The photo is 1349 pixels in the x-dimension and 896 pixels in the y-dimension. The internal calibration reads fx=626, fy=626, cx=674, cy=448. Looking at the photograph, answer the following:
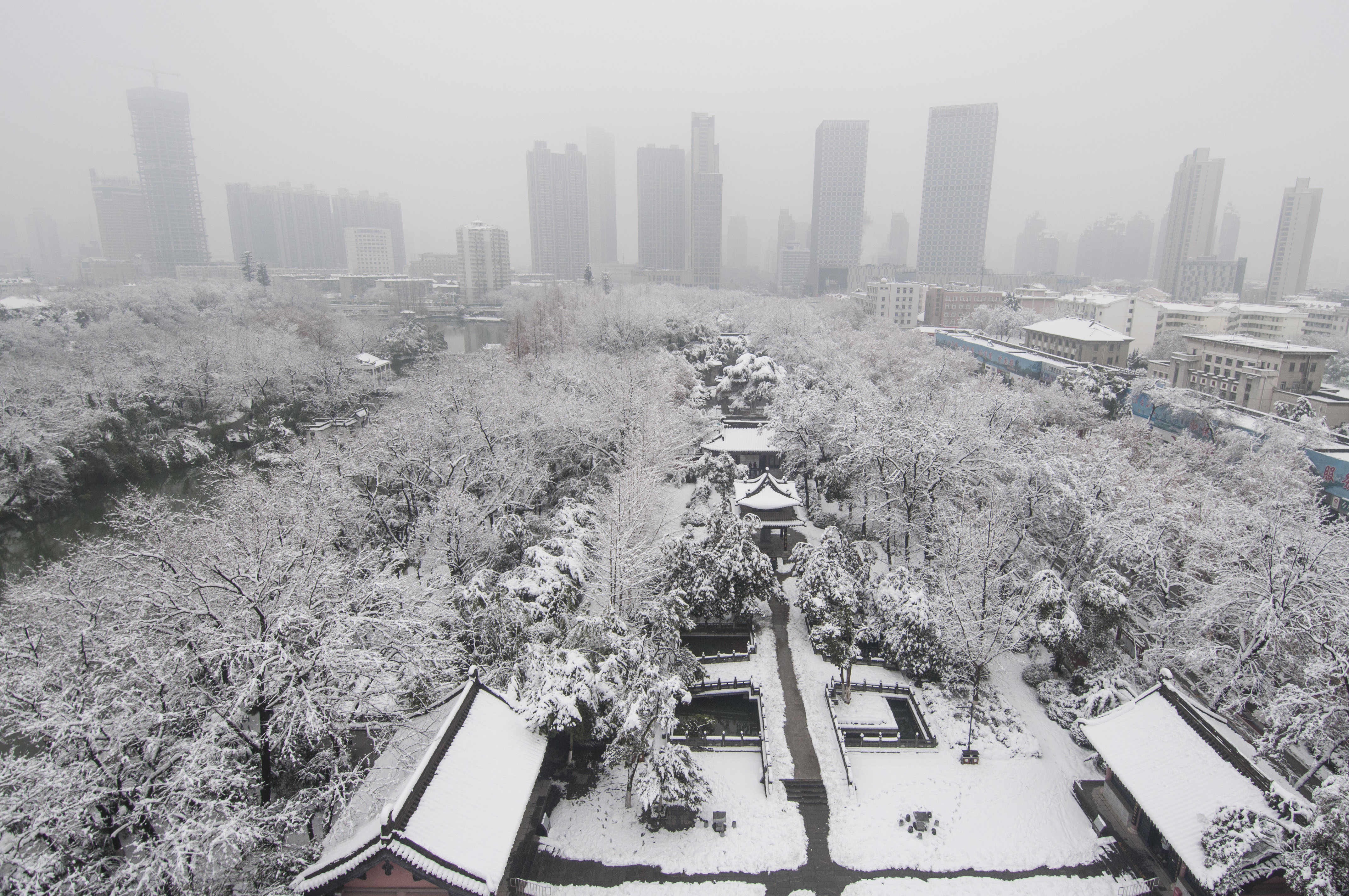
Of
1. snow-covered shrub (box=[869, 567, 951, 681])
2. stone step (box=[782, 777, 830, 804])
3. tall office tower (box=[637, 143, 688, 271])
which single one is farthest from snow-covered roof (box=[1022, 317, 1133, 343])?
tall office tower (box=[637, 143, 688, 271])

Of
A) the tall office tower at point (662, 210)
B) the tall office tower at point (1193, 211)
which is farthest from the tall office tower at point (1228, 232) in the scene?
the tall office tower at point (662, 210)

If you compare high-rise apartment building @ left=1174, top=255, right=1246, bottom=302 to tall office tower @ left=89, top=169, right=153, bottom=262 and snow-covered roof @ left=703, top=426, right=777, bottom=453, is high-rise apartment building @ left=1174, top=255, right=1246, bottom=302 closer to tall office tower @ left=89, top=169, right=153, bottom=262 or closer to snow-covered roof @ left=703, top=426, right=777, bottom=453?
snow-covered roof @ left=703, top=426, right=777, bottom=453

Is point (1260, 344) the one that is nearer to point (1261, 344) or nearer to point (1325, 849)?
point (1261, 344)

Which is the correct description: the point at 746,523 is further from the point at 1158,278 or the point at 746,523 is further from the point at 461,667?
the point at 1158,278

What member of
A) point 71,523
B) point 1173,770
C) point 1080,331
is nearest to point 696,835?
point 1173,770

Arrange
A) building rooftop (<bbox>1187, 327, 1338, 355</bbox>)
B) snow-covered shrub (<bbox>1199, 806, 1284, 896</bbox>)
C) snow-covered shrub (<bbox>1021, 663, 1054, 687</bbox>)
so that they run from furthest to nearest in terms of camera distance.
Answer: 1. building rooftop (<bbox>1187, 327, 1338, 355</bbox>)
2. snow-covered shrub (<bbox>1021, 663, 1054, 687</bbox>)
3. snow-covered shrub (<bbox>1199, 806, 1284, 896</bbox>)

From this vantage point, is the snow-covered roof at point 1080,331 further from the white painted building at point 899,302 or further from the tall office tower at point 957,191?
the tall office tower at point 957,191

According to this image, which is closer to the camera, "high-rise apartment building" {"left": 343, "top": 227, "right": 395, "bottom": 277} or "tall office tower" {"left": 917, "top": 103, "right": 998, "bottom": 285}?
"tall office tower" {"left": 917, "top": 103, "right": 998, "bottom": 285}
